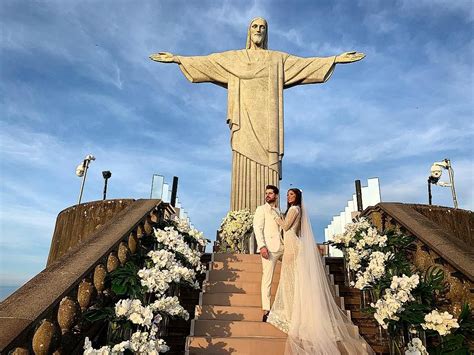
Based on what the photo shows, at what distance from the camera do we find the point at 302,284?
5105mm

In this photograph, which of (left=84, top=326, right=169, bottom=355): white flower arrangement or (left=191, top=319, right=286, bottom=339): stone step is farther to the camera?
(left=191, top=319, right=286, bottom=339): stone step

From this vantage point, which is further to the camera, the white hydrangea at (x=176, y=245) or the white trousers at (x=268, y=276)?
the white hydrangea at (x=176, y=245)

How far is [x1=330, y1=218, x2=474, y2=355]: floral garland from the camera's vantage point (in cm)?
402

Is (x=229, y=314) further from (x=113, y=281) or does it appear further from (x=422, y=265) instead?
(x=422, y=265)

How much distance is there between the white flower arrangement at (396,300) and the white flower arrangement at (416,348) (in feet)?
0.99

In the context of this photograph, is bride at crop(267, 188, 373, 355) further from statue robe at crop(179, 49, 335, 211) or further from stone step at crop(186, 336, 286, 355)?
statue robe at crop(179, 49, 335, 211)

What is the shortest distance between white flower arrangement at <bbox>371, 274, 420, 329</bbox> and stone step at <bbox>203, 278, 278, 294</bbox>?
1.89 metres

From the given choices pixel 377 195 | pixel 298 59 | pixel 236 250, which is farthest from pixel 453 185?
pixel 236 250

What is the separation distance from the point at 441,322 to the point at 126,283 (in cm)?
309

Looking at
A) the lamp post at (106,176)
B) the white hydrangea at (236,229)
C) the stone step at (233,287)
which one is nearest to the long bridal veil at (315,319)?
the stone step at (233,287)

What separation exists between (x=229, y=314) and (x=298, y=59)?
8115 mm

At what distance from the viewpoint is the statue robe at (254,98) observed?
414 inches

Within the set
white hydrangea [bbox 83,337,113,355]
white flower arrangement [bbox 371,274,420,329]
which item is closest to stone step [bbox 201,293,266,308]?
white flower arrangement [bbox 371,274,420,329]

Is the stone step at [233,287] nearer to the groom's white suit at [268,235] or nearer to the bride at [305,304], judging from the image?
the groom's white suit at [268,235]
